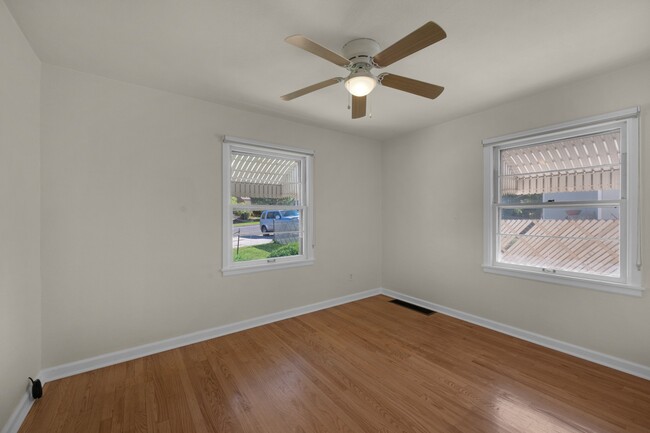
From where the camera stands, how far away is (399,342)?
2.95 m

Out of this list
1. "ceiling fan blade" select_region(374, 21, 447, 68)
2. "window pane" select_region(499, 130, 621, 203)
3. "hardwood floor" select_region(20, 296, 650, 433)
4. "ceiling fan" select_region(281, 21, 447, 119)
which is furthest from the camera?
"window pane" select_region(499, 130, 621, 203)

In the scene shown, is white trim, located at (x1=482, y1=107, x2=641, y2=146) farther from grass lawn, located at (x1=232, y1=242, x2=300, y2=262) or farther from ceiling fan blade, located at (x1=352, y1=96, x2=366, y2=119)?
A: grass lawn, located at (x1=232, y1=242, x2=300, y2=262)

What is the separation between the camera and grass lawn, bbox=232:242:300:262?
338 centimetres

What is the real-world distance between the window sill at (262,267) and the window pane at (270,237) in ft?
0.42

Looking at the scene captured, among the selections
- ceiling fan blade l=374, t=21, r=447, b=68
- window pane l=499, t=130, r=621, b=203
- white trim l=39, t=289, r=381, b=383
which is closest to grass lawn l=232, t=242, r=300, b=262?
white trim l=39, t=289, r=381, b=383

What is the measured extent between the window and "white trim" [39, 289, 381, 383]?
2.05 ft

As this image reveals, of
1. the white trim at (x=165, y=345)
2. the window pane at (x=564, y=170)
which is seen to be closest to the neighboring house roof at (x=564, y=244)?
the window pane at (x=564, y=170)

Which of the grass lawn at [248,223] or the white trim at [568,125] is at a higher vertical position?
the white trim at [568,125]

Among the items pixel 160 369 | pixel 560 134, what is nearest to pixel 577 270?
pixel 560 134

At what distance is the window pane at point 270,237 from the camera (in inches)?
133

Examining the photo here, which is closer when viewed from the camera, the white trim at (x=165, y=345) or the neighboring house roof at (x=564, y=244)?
the white trim at (x=165, y=345)

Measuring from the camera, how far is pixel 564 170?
281cm

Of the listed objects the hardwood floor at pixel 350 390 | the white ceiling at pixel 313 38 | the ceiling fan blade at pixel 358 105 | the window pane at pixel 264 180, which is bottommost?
the hardwood floor at pixel 350 390

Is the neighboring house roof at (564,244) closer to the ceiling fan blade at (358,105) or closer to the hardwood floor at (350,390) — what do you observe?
the hardwood floor at (350,390)
